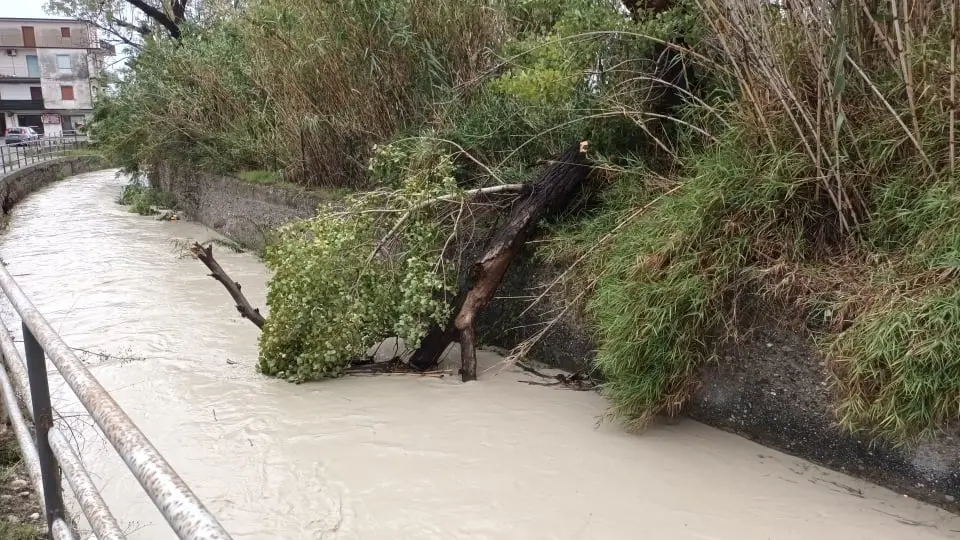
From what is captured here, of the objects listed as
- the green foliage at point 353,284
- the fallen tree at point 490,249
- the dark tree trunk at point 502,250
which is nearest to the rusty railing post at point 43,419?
the green foliage at point 353,284

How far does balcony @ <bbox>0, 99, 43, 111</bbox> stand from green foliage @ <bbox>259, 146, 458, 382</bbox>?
4893 centimetres

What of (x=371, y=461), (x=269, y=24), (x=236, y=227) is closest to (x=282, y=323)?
(x=371, y=461)

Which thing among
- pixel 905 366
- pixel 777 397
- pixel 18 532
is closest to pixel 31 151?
pixel 18 532

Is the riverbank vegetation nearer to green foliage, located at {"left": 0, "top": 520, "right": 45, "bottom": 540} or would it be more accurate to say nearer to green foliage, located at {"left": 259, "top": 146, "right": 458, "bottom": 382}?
green foliage, located at {"left": 259, "top": 146, "right": 458, "bottom": 382}

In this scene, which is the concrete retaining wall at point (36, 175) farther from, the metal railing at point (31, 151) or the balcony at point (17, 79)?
the balcony at point (17, 79)

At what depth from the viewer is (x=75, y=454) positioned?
1922mm

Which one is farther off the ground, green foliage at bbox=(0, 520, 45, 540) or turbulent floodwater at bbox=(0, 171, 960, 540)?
green foliage at bbox=(0, 520, 45, 540)

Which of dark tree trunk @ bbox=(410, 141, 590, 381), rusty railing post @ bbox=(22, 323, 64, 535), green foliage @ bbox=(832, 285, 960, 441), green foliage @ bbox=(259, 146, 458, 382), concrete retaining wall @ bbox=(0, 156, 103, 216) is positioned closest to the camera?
rusty railing post @ bbox=(22, 323, 64, 535)

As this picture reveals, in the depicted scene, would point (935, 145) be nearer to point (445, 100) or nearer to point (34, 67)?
point (445, 100)

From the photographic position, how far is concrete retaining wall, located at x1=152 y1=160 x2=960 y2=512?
3104 mm

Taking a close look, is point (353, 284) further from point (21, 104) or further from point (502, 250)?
point (21, 104)

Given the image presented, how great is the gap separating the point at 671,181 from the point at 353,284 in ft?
7.10

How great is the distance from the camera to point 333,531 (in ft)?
10.3

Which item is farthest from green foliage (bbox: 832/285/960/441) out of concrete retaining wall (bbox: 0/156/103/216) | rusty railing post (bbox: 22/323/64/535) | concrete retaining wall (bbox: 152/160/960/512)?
concrete retaining wall (bbox: 0/156/103/216)
